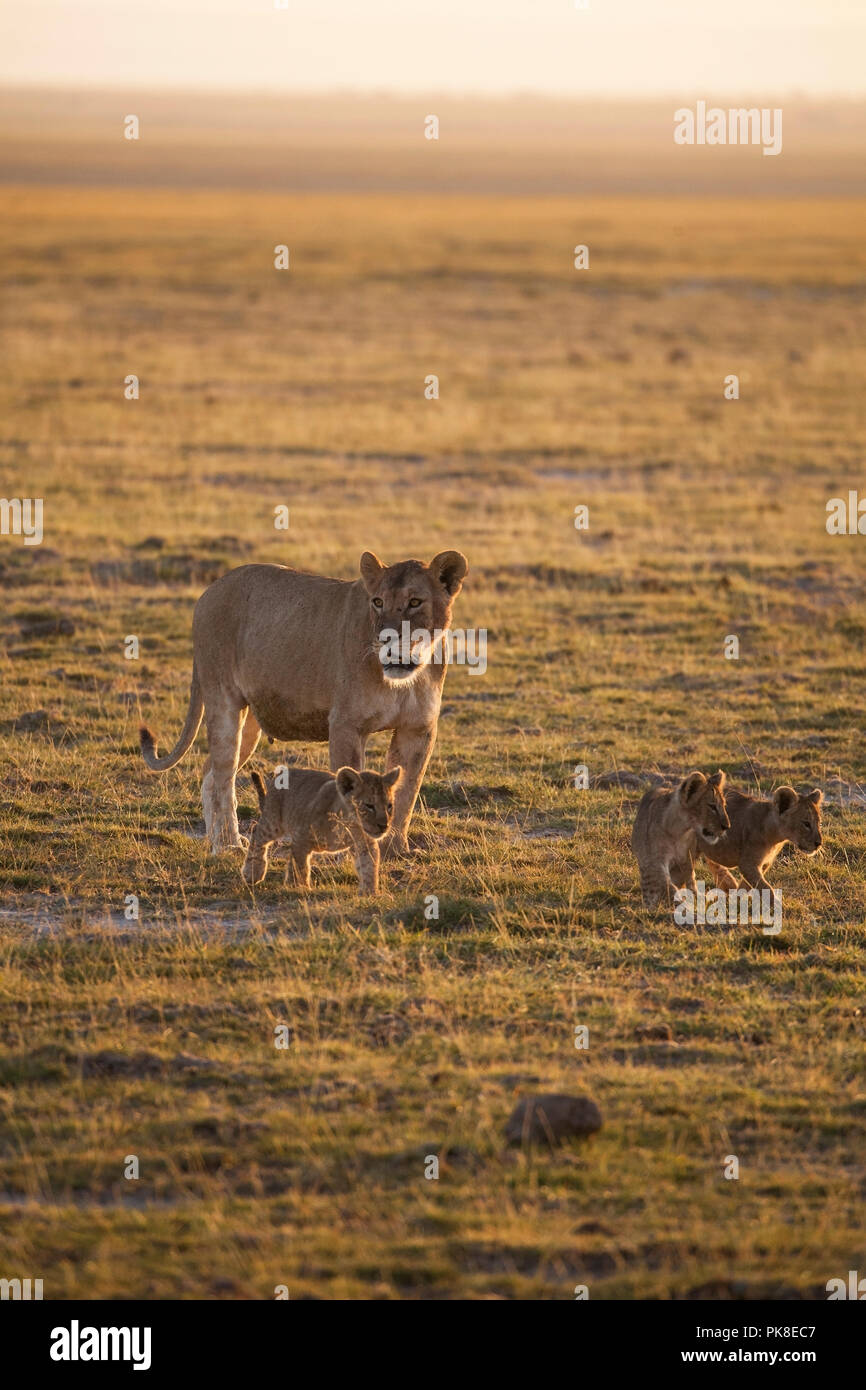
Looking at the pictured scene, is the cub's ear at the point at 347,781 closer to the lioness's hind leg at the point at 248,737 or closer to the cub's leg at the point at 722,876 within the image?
the lioness's hind leg at the point at 248,737

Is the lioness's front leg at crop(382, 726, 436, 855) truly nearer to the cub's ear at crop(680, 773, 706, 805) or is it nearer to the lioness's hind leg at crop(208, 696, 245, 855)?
the lioness's hind leg at crop(208, 696, 245, 855)

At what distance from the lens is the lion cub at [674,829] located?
838 cm

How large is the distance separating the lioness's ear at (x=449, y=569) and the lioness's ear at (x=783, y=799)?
6.44ft

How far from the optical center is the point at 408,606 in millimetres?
8438

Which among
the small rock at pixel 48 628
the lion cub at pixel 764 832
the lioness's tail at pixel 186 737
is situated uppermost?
the small rock at pixel 48 628

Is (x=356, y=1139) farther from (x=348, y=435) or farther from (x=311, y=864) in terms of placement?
(x=348, y=435)

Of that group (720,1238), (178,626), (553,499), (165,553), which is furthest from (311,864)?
(553,499)

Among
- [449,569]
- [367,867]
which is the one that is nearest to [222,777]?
[367,867]

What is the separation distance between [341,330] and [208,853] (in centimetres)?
3118

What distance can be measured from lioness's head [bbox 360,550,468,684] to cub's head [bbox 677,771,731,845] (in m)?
1.49

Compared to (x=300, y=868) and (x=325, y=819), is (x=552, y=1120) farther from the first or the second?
(x=300, y=868)

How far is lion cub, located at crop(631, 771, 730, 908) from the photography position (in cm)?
838

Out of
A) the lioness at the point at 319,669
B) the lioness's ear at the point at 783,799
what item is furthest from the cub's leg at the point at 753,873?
the lioness at the point at 319,669
